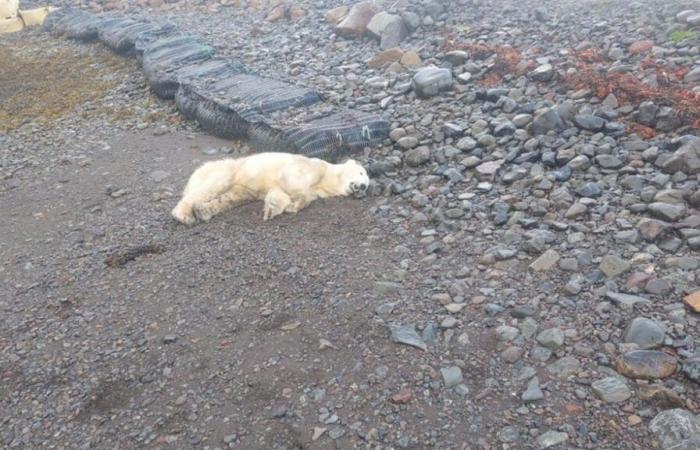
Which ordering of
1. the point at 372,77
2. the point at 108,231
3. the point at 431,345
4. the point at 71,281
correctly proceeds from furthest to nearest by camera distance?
the point at 372,77
the point at 108,231
the point at 71,281
the point at 431,345

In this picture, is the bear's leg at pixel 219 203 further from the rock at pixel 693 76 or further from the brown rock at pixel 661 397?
the rock at pixel 693 76

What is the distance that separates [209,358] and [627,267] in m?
2.90

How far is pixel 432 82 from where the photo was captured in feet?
23.8

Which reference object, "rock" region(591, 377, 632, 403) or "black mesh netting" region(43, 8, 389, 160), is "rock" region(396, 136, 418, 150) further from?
"rock" region(591, 377, 632, 403)

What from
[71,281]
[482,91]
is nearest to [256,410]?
[71,281]

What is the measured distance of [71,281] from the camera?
4941mm

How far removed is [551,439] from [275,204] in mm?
3267

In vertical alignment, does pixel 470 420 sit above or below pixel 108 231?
above

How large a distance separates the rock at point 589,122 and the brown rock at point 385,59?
12.5ft

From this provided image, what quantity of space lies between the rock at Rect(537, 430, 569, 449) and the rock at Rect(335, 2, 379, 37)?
347 inches

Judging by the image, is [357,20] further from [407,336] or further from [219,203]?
[407,336]

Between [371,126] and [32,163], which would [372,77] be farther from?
[32,163]

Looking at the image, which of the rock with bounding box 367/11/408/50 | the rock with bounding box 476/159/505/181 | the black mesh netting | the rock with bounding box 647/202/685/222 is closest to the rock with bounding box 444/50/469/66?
the rock with bounding box 367/11/408/50

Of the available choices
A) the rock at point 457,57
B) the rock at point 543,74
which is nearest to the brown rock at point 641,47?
the rock at point 543,74
